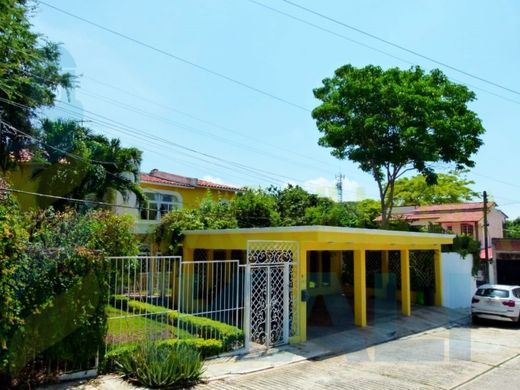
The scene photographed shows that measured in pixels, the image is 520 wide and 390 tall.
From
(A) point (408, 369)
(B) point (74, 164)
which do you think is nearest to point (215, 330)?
(A) point (408, 369)

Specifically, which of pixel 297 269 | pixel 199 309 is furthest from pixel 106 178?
pixel 297 269

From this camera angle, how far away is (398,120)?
18.4m

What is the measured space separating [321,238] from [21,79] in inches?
341

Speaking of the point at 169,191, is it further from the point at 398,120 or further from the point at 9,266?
the point at 9,266

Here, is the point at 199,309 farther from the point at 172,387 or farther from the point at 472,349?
the point at 472,349

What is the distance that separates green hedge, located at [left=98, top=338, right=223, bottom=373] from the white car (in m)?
10.7

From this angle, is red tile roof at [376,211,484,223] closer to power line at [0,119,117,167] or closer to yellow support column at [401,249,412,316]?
yellow support column at [401,249,412,316]

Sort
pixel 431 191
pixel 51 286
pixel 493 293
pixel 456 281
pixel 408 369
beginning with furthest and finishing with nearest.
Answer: pixel 431 191, pixel 456 281, pixel 493 293, pixel 408 369, pixel 51 286

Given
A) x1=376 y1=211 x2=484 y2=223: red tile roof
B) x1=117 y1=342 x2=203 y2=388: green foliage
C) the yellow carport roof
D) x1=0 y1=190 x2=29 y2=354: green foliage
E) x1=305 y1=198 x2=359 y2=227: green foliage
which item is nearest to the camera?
x1=0 y1=190 x2=29 y2=354: green foliage

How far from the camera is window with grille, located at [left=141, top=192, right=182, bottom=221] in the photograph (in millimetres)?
23781

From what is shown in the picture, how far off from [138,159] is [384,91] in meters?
10.9

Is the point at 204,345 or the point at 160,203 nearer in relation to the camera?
the point at 204,345

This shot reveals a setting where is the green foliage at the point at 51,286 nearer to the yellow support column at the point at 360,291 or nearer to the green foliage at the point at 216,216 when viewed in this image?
the yellow support column at the point at 360,291

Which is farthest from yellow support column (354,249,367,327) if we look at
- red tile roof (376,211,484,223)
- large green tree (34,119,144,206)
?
red tile roof (376,211,484,223)
